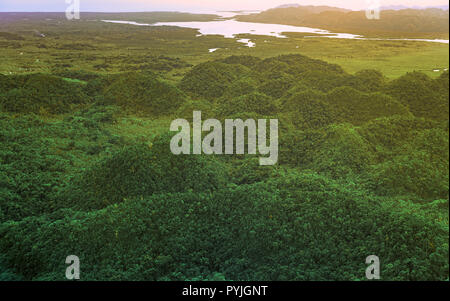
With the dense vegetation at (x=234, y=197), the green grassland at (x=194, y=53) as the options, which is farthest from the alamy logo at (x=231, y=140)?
the green grassland at (x=194, y=53)

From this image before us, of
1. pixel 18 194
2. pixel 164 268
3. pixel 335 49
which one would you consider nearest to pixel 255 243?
pixel 164 268

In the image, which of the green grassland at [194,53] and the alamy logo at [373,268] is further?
the green grassland at [194,53]

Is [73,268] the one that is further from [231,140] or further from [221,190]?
[231,140]

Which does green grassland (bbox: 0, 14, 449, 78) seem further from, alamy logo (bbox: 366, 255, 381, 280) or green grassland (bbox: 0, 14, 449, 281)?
alamy logo (bbox: 366, 255, 381, 280)

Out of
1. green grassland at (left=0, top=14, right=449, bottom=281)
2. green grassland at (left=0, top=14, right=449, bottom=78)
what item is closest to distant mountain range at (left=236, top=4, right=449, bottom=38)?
green grassland at (left=0, top=14, right=449, bottom=78)

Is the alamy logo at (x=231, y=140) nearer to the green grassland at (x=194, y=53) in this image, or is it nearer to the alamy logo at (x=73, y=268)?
Answer: the alamy logo at (x=73, y=268)

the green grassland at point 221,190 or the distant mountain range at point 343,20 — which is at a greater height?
the distant mountain range at point 343,20

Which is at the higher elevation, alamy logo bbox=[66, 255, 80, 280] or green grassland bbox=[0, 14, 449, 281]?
green grassland bbox=[0, 14, 449, 281]
